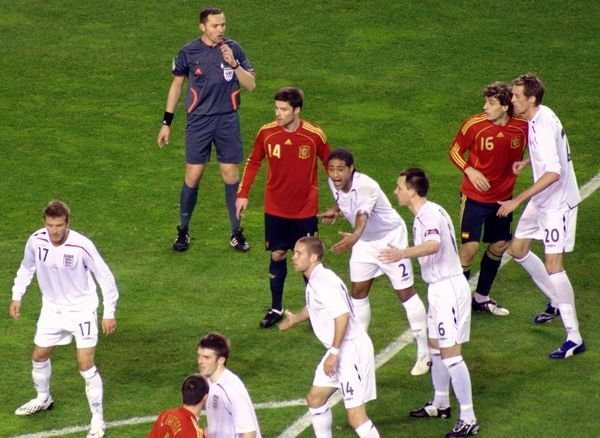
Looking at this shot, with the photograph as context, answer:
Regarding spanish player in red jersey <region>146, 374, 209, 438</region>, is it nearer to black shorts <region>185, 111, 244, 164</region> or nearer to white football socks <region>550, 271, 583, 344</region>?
white football socks <region>550, 271, 583, 344</region>

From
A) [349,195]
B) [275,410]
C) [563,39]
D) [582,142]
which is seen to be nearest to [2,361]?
[275,410]

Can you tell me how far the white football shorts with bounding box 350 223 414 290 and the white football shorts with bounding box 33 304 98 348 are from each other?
105 inches

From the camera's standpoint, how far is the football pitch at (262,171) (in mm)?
12945

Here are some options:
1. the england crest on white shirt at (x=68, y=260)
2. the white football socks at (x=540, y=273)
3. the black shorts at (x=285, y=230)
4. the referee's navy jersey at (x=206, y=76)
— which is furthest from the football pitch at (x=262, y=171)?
the referee's navy jersey at (x=206, y=76)

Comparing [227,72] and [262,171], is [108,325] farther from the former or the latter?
[262,171]

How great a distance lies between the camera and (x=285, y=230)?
1442 centimetres

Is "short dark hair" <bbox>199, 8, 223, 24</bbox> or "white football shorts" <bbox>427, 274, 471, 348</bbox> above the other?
"short dark hair" <bbox>199, 8, 223, 24</bbox>

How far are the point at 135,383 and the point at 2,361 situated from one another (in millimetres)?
1399

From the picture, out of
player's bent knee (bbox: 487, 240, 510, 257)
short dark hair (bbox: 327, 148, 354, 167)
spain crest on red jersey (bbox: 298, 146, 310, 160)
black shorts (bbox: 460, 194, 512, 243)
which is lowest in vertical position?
player's bent knee (bbox: 487, 240, 510, 257)

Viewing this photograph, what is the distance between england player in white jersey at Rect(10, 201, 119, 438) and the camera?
12047 millimetres

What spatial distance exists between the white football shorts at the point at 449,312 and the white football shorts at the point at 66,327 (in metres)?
2.92

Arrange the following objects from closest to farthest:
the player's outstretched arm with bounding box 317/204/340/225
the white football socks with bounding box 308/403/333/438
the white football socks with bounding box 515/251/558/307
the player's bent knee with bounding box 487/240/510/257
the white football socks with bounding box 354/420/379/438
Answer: the white football socks with bounding box 354/420/379/438 < the white football socks with bounding box 308/403/333/438 < the player's outstretched arm with bounding box 317/204/340/225 < the white football socks with bounding box 515/251/558/307 < the player's bent knee with bounding box 487/240/510/257

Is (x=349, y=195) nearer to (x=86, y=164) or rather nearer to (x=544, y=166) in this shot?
(x=544, y=166)

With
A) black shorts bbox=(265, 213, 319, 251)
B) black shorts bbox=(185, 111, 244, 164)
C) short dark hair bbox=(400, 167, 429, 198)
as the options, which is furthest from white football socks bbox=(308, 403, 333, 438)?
black shorts bbox=(185, 111, 244, 164)
